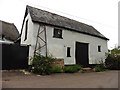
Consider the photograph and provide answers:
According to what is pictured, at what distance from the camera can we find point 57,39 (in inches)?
849

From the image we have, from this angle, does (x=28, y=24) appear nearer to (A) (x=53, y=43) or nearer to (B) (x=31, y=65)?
(A) (x=53, y=43)

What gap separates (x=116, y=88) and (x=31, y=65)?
395 inches

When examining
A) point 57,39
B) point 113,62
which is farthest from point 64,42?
point 113,62

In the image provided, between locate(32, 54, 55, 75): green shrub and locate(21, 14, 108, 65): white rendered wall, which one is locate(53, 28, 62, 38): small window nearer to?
locate(21, 14, 108, 65): white rendered wall

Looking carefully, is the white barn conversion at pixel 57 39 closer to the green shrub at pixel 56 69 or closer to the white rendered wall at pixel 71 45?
the white rendered wall at pixel 71 45

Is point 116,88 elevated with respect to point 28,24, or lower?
lower

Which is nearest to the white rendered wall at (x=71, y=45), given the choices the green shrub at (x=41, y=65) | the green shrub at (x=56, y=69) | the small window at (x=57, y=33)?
the small window at (x=57, y=33)

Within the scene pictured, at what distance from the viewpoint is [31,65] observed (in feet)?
59.6

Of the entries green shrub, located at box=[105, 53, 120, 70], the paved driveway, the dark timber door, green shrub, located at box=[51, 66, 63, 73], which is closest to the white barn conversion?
the dark timber door

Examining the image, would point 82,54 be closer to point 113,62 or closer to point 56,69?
point 113,62

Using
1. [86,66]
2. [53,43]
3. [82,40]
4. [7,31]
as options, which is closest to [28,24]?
[53,43]

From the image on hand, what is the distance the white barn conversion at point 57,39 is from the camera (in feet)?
65.5

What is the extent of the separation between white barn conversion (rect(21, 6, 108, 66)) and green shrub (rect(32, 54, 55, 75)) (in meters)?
1.56

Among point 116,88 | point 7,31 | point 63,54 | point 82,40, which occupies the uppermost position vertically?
point 7,31
